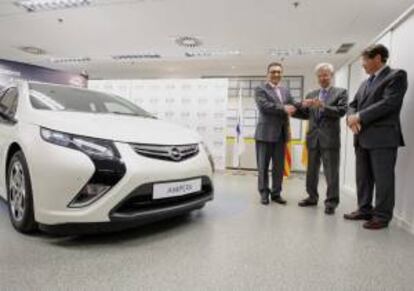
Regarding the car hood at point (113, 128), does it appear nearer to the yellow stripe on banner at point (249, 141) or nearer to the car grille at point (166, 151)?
the car grille at point (166, 151)

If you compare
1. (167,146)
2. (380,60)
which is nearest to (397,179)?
(380,60)

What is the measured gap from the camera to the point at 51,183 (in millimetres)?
Result: 1521

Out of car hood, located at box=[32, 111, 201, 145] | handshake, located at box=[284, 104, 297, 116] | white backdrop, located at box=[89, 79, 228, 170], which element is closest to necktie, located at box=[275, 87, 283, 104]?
handshake, located at box=[284, 104, 297, 116]

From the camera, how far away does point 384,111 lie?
207 centimetres

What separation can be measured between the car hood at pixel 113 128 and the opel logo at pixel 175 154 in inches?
1.9

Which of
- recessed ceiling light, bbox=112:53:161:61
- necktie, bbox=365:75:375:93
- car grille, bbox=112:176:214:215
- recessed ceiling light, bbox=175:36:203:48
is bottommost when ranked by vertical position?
car grille, bbox=112:176:214:215

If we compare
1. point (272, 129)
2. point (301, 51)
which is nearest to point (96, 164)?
point (272, 129)

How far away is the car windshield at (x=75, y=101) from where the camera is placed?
1.96 m

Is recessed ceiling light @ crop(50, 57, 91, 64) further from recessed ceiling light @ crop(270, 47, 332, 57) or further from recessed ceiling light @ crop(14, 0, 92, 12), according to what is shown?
recessed ceiling light @ crop(270, 47, 332, 57)

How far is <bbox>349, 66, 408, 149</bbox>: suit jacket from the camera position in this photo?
6.77 ft

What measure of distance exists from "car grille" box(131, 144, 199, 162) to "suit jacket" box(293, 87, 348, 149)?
128 cm

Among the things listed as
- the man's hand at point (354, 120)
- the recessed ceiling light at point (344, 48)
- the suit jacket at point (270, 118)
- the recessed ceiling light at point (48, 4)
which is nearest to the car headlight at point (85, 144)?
the suit jacket at point (270, 118)

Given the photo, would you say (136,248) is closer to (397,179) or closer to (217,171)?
(397,179)

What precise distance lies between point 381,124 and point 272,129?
921 mm
